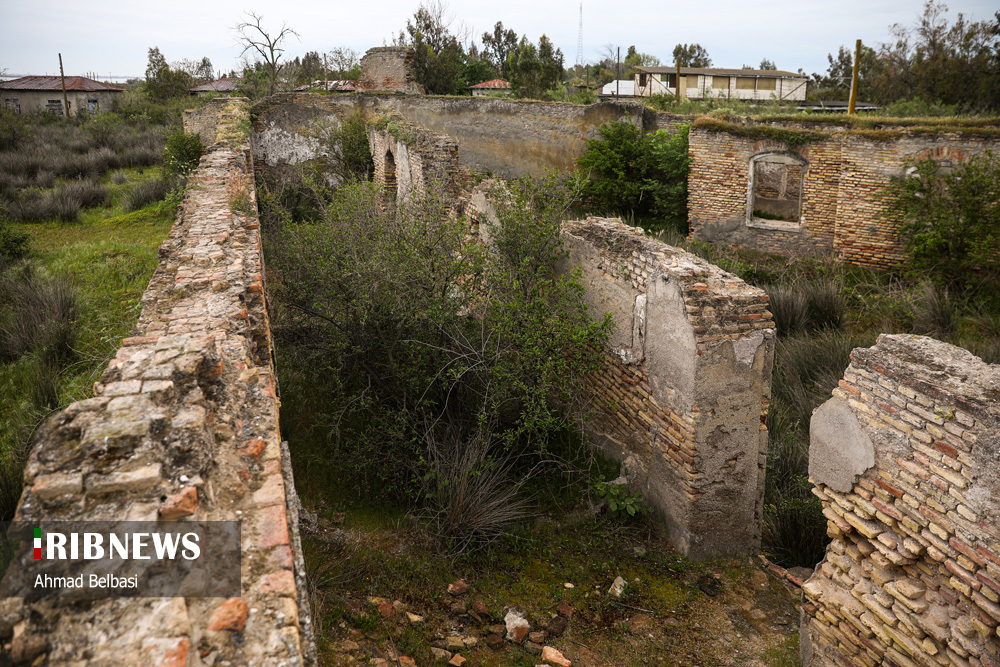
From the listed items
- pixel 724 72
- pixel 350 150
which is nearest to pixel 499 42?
pixel 724 72

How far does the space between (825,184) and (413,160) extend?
8.69m

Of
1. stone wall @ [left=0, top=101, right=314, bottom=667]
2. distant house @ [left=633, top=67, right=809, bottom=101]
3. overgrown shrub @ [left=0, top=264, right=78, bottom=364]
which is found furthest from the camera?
distant house @ [left=633, top=67, right=809, bottom=101]

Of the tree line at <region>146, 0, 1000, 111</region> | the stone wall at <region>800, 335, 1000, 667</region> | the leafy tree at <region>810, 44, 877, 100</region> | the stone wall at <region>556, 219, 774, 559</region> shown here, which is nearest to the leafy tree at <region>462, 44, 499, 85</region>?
the tree line at <region>146, 0, 1000, 111</region>

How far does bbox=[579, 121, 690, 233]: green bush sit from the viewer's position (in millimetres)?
15367

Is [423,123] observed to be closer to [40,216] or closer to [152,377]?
[40,216]

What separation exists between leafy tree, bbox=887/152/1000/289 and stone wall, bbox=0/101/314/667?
38.2ft

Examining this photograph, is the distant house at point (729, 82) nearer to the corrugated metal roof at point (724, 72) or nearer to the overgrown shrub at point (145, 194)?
the corrugated metal roof at point (724, 72)

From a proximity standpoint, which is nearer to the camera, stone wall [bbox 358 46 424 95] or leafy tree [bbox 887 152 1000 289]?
leafy tree [bbox 887 152 1000 289]

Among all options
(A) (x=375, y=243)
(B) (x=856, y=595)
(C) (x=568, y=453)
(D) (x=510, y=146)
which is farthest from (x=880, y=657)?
(D) (x=510, y=146)

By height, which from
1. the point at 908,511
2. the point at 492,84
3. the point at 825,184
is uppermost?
the point at 492,84

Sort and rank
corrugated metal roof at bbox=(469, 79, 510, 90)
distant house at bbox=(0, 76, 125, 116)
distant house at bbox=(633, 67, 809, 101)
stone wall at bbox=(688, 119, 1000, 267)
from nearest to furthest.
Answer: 1. stone wall at bbox=(688, 119, 1000, 267)
2. corrugated metal roof at bbox=(469, 79, 510, 90)
3. distant house at bbox=(633, 67, 809, 101)
4. distant house at bbox=(0, 76, 125, 116)

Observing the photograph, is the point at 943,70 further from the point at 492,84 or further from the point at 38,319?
the point at 38,319

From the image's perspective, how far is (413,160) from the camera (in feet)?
35.8

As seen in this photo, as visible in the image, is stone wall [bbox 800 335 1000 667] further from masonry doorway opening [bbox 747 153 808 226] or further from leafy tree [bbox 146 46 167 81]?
leafy tree [bbox 146 46 167 81]
